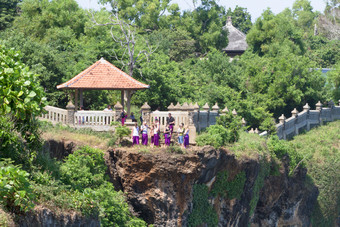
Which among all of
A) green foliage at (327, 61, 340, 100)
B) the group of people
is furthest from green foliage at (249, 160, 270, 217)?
green foliage at (327, 61, 340, 100)

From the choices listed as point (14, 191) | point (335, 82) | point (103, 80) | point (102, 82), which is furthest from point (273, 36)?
point (14, 191)

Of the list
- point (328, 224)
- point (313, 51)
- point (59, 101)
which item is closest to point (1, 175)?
point (59, 101)

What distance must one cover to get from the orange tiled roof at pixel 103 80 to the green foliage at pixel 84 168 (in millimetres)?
4616

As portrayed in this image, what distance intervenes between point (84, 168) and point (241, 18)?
2474 inches

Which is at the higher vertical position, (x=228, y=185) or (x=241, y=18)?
(x=241, y=18)

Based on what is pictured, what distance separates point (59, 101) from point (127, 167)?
10257 mm

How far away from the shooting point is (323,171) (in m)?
45.9

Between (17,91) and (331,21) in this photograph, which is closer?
(17,91)

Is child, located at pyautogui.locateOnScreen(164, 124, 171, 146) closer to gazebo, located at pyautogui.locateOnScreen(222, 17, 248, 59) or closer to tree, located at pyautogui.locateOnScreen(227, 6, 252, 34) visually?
A: gazebo, located at pyautogui.locateOnScreen(222, 17, 248, 59)

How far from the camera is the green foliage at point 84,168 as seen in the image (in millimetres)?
27377

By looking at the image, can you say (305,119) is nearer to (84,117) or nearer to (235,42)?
(235,42)

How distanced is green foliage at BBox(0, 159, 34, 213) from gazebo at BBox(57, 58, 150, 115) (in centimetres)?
1452

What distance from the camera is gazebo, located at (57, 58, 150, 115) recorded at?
3372cm

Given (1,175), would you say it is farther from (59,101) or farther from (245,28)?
(245,28)
